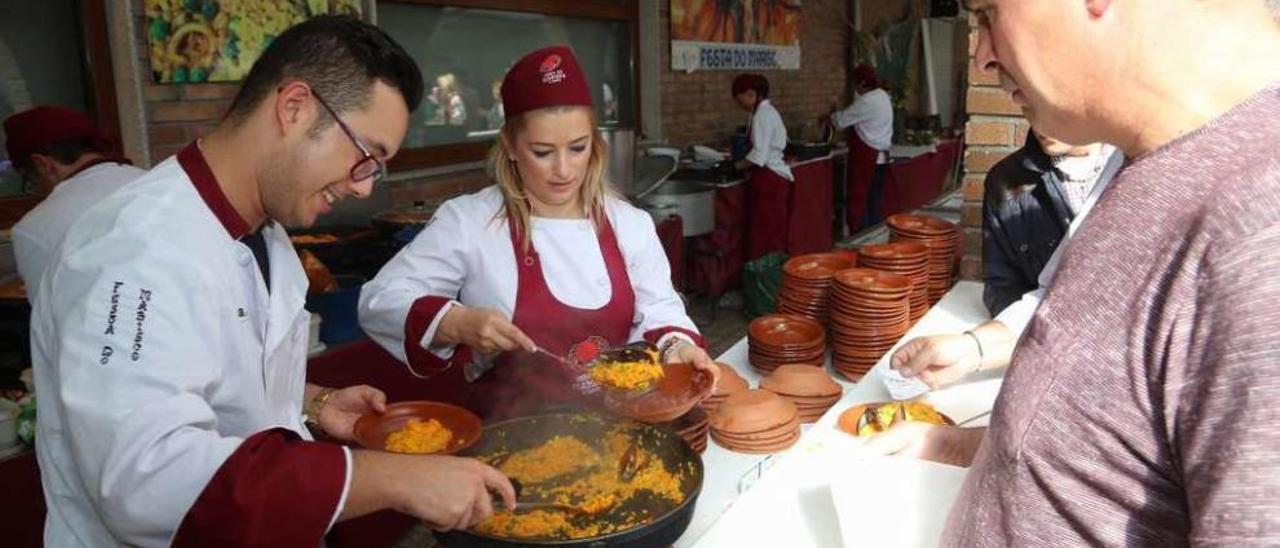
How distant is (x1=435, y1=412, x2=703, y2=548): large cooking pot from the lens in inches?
59.2

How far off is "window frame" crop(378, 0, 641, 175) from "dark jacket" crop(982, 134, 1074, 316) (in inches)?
149

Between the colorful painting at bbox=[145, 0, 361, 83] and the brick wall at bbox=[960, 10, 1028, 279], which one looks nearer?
the brick wall at bbox=[960, 10, 1028, 279]

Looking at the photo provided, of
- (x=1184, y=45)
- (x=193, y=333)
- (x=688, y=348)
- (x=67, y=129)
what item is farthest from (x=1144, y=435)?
(x=67, y=129)

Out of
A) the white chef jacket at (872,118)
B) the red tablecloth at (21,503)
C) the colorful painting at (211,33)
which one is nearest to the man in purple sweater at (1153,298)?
the red tablecloth at (21,503)

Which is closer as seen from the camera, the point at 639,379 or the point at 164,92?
the point at 639,379

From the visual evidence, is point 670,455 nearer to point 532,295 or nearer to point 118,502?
point 532,295

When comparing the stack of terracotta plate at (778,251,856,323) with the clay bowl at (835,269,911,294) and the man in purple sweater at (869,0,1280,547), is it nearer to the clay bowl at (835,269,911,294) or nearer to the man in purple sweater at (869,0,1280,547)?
the clay bowl at (835,269,911,294)

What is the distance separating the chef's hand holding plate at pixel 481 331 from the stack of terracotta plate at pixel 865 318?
38.0 inches

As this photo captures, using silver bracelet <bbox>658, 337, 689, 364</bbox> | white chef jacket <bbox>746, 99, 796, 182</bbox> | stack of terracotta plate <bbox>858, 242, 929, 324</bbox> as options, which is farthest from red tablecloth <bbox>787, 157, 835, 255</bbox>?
silver bracelet <bbox>658, 337, 689, 364</bbox>

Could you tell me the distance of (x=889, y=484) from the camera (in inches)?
55.7

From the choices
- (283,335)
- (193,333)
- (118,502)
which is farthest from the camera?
(283,335)

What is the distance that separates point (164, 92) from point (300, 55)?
128 inches

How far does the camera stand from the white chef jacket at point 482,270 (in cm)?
257

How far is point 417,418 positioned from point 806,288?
137cm
